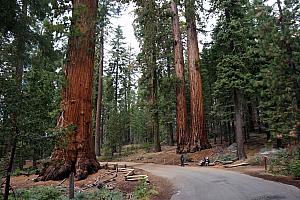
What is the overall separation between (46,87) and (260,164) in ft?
44.1

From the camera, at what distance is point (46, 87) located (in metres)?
6.65

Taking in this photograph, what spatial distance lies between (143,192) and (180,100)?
1443cm

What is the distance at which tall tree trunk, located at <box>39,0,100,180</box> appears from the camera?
11.8 meters

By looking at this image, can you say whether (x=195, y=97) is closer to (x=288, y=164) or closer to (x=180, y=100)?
(x=180, y=100)

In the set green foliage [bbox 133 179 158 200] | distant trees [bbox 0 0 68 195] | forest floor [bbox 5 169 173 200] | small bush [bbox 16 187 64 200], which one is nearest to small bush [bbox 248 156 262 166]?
forest floor [bbox 5 169 173 200]

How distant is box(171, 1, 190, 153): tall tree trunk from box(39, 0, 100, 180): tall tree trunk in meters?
11.4

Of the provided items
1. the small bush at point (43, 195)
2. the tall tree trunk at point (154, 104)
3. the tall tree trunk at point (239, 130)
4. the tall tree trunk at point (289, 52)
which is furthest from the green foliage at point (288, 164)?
the tall tree trunk at point (154, 104)

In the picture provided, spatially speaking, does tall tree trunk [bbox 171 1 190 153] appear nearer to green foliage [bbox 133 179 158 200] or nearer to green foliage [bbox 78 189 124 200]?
green foliage [bbox 133 179 158 200]

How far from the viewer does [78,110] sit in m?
12.0

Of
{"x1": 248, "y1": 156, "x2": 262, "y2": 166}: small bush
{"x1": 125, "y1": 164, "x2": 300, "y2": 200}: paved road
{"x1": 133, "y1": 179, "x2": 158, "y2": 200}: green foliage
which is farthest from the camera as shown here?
{"x1": 248, "y1": 156, "x2": 262, "y2": 166}: small bush

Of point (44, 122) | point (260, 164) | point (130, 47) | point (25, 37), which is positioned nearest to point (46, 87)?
point (44, 122)

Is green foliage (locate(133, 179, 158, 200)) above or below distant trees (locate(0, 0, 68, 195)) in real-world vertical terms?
below

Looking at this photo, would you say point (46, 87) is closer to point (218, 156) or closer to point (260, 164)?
point (260, 164)

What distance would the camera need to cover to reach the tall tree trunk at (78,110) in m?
11.8
